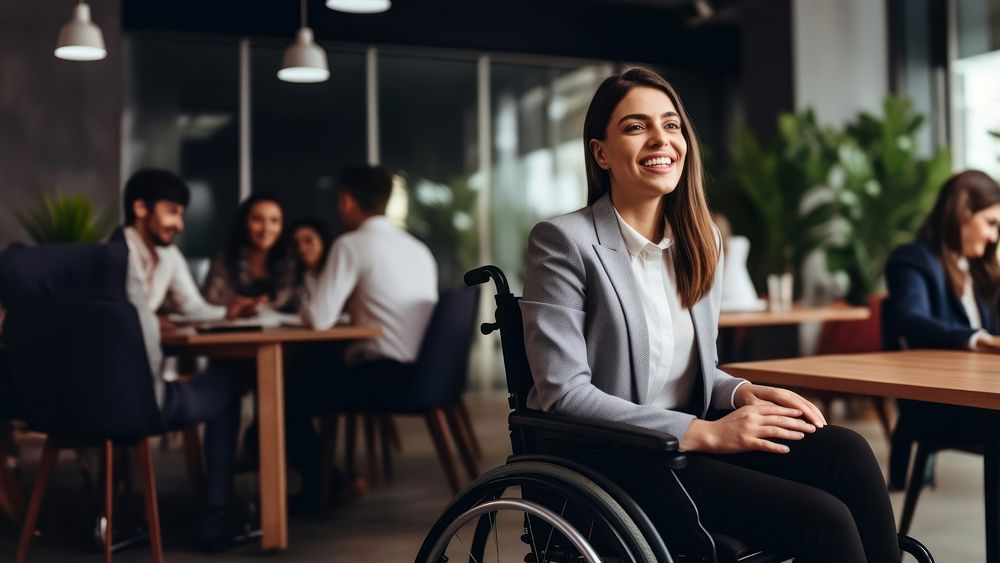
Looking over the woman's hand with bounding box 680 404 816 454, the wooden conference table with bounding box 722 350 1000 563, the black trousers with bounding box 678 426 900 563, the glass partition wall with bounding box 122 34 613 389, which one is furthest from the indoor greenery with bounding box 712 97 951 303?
the woman's hand with bounding box 680 404 816 454

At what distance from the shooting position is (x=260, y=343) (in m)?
3.03

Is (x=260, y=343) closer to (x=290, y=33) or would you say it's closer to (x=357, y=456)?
(x=357, y=456)

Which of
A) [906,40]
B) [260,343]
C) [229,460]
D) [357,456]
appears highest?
[906,40]

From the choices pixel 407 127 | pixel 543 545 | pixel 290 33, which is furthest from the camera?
pixel 407 127

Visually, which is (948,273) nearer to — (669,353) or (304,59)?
(669,353)

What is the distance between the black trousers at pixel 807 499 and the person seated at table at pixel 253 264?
10.3 feet

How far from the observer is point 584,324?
1.65m

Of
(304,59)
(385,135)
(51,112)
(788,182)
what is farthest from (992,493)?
(385,135)

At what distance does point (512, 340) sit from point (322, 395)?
197 centimetres

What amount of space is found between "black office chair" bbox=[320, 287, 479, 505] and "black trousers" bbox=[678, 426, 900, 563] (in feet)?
6.41

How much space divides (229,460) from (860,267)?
4.47 m

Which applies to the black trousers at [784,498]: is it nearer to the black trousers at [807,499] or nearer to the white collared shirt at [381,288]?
the black trousers at [807,499]

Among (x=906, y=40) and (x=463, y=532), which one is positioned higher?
(x=906, y=40)

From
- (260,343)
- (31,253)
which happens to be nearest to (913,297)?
(260,343)
